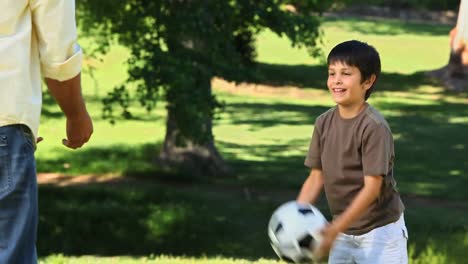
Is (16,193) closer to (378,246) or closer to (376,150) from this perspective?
(376,150)

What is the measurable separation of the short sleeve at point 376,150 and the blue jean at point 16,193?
1.69 metres

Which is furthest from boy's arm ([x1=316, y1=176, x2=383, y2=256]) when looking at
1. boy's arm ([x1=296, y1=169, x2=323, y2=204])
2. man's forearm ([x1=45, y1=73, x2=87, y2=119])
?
man's forearm ([x1=45, y1=73, x2=87, y2=119])

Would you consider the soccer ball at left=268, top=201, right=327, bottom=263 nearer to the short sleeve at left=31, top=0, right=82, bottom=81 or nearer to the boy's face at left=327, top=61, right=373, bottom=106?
the boy's face at left=327, top=61, right=373, bottom=106

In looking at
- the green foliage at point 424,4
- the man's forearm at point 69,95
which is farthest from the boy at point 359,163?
the green foliage at point 424,4

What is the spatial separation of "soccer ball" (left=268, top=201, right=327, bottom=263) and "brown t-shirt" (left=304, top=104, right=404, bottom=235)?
159 mm

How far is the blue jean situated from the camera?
2838mm

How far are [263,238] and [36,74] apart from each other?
333 inches

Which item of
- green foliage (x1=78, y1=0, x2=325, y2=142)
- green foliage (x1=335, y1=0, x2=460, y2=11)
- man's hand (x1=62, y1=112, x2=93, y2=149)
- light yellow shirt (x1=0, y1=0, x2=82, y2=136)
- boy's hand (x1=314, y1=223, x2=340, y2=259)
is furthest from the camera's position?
green foliage (x1=335, y1=0, x2=460, y2=11)

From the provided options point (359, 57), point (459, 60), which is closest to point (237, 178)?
point (359, 57)

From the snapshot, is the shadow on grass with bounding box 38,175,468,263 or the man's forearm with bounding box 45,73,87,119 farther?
the shadow on grass with bounding box 38,175,468,263

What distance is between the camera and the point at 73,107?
3.10 m

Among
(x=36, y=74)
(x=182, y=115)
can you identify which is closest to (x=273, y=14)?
(x=182, y=115)

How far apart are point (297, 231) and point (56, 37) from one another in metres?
1.68

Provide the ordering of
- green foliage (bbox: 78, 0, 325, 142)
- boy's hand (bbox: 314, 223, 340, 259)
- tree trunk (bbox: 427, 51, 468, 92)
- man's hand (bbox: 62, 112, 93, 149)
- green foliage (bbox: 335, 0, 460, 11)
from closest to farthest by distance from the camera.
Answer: man's hand (bbox: 62, 112, 93, 149) → boy's hand (bbox: 314, 223, 340, 259) → green foliage (bbox: 78, 0, 325, 142) → tree trunk (bbox: 427, 51, 468, 92) → green foliage (bbox: 335, 0, 460, 11)
